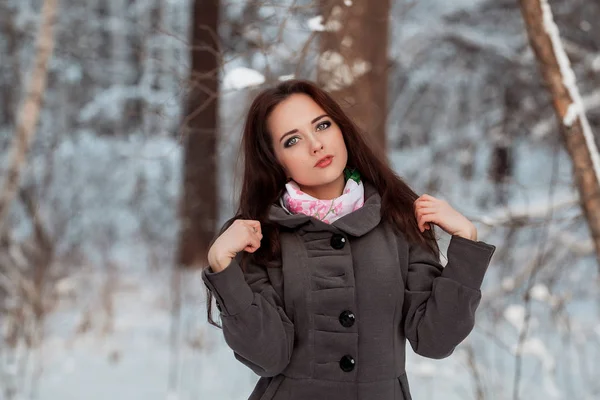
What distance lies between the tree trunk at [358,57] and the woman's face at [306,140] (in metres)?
1.08

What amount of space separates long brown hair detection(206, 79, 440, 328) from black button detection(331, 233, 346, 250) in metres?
0.15

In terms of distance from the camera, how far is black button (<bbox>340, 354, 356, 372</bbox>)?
72.5 inches

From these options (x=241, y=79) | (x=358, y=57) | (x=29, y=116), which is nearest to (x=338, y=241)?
(x=241, y=79)

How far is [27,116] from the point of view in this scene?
4660 millimetres

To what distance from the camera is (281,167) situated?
206cm

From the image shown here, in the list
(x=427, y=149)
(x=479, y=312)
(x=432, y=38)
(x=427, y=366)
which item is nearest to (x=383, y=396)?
(x=427, y=366)

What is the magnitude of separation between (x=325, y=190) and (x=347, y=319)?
395mm

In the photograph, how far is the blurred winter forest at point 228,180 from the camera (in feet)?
11.5

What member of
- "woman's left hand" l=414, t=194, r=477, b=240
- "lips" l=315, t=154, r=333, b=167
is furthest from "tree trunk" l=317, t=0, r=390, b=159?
"woman's left hand" l=414, t=194, r=477, b=240

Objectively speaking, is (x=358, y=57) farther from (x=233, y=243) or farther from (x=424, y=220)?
(x=233, y=243)

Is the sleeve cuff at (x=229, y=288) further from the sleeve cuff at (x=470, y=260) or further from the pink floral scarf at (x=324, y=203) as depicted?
the sleeve cuff at (x=470, y=260)

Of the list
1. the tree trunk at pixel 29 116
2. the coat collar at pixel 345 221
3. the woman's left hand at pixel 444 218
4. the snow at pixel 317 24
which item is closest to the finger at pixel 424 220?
the woman's left hand at pixel 444 218

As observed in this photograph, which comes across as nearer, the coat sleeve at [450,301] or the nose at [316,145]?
the coat sleeve at [450,301]

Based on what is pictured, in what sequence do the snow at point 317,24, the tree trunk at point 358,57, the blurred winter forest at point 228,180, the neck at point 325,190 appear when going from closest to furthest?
the neck at point 325,190 < the snow at point 317,24 < the tree trunk at point 358,57 < the blurred winter forest at point 228,180
